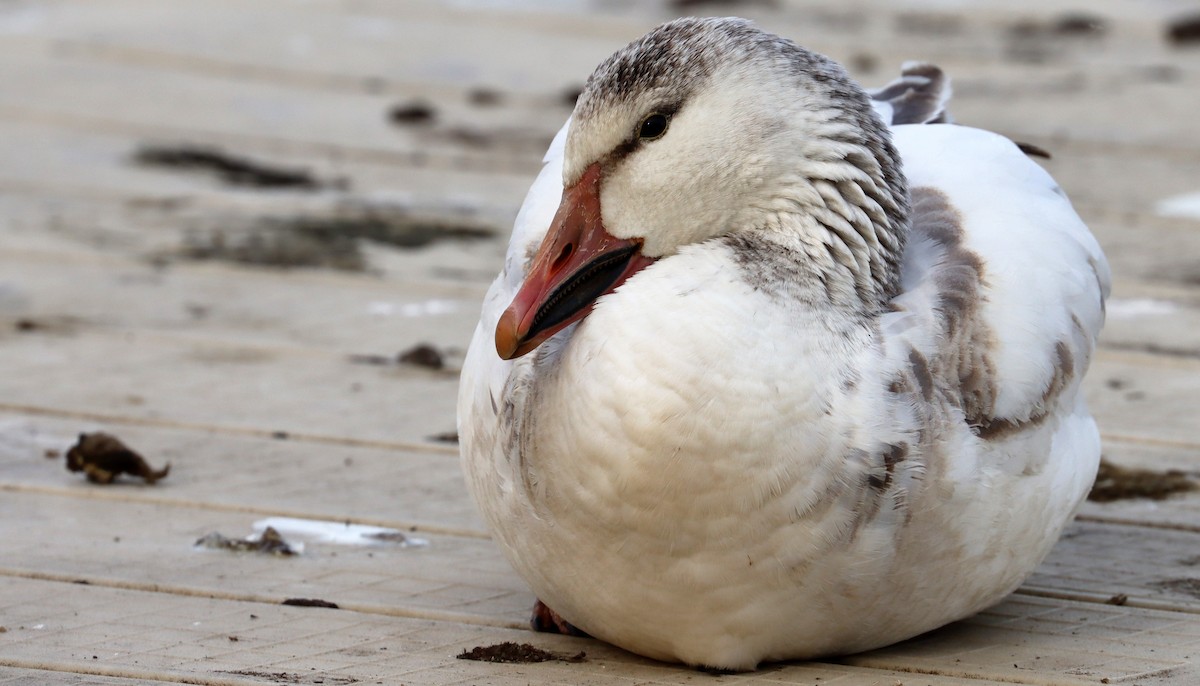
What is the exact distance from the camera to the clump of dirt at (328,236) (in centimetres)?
500

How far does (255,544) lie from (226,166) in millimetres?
3044

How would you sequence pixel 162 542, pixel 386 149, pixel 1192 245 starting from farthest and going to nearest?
pixel 386 149 < pixel 1192 245 < pixel 162 542

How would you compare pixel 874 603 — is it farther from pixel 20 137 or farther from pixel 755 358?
pixel 20 137

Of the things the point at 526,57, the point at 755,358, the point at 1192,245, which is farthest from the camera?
the point at 526,57

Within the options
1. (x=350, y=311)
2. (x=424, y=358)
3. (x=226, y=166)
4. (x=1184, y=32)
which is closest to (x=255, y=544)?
(x=424, y=358)

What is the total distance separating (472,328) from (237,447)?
0.99 meters

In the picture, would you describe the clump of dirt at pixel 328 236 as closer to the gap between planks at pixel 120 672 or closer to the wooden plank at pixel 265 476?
the wooden plank at pixel 265 476

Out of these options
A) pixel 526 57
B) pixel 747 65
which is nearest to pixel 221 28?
pixel 526 57

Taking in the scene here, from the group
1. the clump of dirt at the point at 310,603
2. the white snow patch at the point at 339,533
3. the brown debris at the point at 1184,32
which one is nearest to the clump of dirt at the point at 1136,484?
the white snow patch at the point at 339,533

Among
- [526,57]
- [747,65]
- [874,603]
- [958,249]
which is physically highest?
[747,65]

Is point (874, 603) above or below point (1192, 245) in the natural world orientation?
above

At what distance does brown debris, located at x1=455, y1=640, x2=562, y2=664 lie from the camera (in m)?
2.59

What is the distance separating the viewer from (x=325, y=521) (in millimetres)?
3238

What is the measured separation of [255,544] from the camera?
311cm
